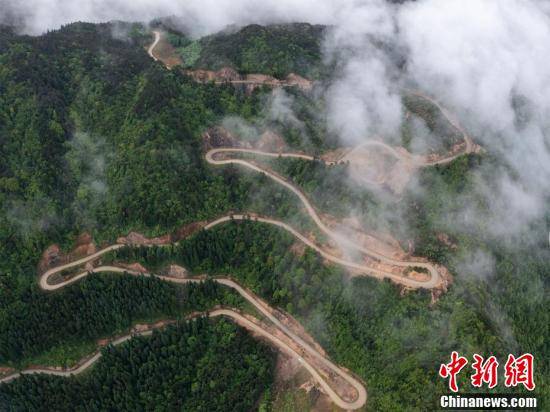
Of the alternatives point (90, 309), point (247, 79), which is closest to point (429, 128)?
point (247, 79)

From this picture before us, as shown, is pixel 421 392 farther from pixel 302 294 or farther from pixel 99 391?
pixel 99 391

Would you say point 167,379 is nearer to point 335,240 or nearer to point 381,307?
point 381,307

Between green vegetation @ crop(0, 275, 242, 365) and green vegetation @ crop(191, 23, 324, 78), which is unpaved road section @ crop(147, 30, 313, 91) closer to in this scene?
green vegetation @ crop(191, 23, 324, 78)

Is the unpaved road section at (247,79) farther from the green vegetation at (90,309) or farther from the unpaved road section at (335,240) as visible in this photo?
the green vegetation at (90,309)

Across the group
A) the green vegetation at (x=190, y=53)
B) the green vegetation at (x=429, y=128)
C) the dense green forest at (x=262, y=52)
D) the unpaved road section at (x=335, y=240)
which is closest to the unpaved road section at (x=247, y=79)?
the dense green forest at (x=262, y=52)

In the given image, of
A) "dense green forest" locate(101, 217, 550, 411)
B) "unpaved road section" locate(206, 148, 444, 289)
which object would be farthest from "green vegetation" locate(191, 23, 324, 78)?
"dense green forest" locate(101, 217, 550, 411)

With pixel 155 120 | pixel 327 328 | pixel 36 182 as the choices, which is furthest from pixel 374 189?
pixel 36 182
